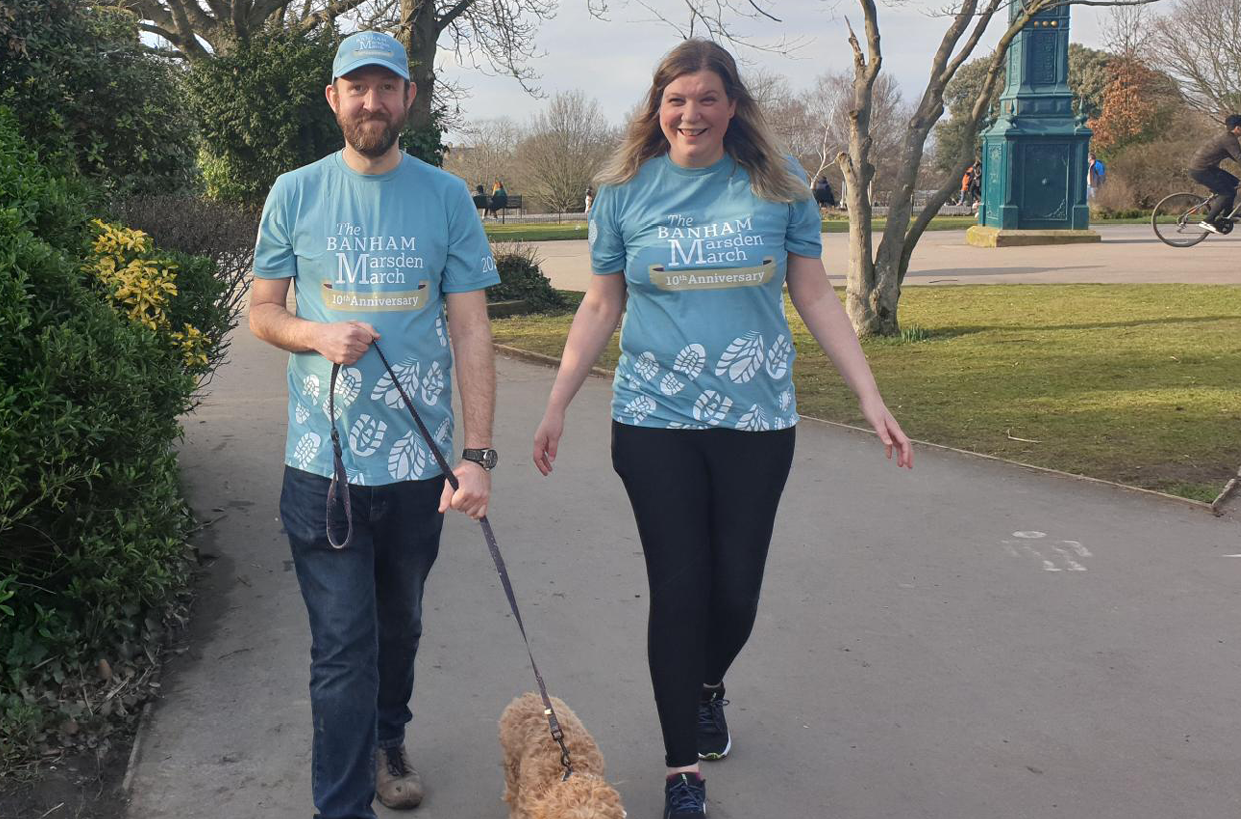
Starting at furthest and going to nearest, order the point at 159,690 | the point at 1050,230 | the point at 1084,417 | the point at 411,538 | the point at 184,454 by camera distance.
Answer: the point at 1050,230 < the point at 1084,417 < the point at 184,454 < the point at 159,690 < the point at 411,538

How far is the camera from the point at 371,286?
301cm

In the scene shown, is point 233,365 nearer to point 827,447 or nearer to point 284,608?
point 827,447

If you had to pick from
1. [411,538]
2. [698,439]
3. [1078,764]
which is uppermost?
[698,439]

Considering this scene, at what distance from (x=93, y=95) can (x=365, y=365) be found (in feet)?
15.0

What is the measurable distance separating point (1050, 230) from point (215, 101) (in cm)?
2007

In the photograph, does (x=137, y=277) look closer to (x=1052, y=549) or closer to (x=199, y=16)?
(x=1052, y=549)

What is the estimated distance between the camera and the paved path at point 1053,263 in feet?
63.4

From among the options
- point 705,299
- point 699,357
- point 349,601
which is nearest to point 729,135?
point 705,299

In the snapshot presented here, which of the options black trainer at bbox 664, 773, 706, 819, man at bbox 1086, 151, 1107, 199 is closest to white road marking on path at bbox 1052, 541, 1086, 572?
black trainer at bbox 664, 773, 706, 819

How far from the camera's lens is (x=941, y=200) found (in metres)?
11.9

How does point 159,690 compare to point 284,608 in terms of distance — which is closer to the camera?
point 159,690

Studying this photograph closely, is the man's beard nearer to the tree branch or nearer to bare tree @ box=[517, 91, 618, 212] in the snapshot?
the tree branch

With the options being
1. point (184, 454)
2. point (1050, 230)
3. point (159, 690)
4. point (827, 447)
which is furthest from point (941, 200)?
point (1050, 230)

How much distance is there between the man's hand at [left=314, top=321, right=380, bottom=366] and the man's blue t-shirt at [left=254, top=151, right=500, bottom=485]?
0.38 ft
